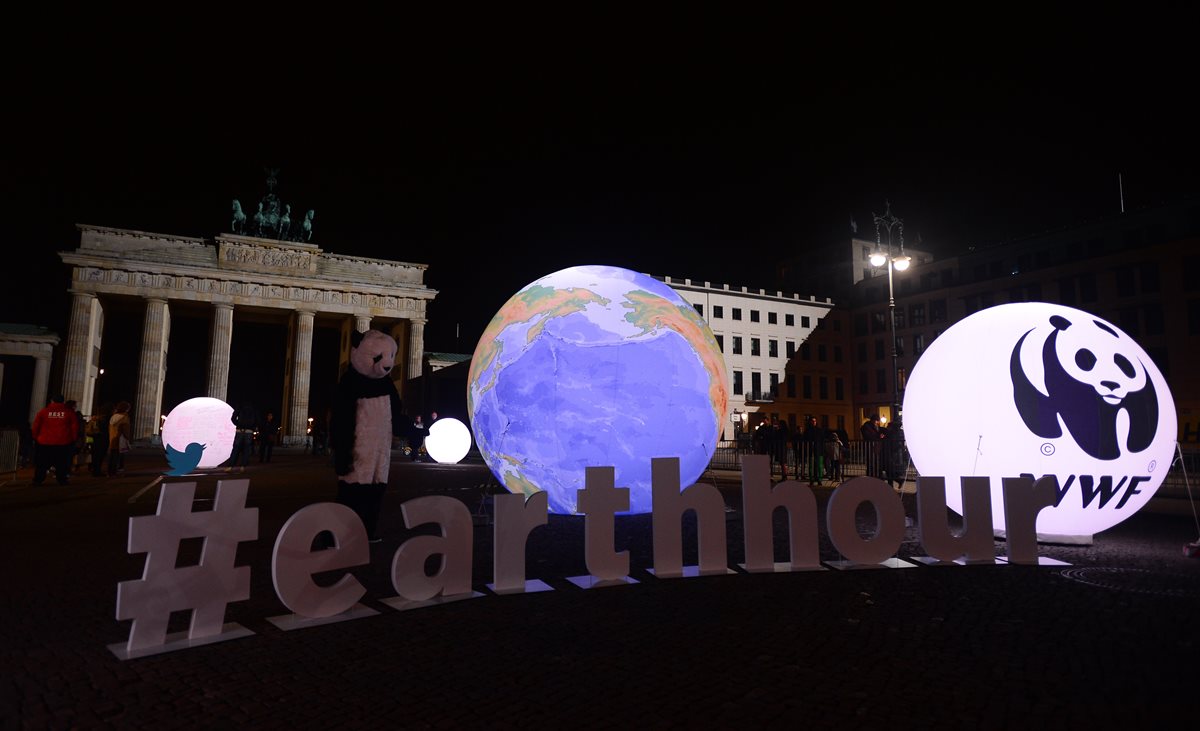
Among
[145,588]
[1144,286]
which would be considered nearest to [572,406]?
[145,588]

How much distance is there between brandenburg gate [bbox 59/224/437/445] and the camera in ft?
165

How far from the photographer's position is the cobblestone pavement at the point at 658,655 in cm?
299

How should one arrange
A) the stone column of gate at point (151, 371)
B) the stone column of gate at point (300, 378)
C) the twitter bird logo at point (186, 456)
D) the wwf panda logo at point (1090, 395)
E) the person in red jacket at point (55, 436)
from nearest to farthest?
the wwf panda logo at point (1090, 395) < the person in red jacket at point (55, 436) < the twitter bird logo at point (186, 456) < the stone column of gate at point (151, 371) < the stone column of gate at point (300, 378)

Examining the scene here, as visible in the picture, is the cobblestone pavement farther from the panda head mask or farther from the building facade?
the building facade

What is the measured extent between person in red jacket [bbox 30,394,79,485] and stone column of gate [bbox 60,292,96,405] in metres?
42.7

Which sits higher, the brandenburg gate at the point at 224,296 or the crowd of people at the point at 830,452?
the brandenburg gate at the point at 224,296

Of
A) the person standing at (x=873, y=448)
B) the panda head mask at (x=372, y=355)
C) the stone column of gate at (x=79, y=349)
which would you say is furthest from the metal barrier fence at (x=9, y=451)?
the stone column of gate at (x=79, y=349)

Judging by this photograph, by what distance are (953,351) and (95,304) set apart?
6220 cm

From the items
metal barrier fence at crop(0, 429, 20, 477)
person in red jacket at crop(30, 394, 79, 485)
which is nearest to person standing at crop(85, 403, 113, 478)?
person in red jacket at crop(30, 394, 79, 485)

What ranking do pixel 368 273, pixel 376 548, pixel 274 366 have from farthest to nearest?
pixel 274 366 < pixel 368 273 < pixel 376 548

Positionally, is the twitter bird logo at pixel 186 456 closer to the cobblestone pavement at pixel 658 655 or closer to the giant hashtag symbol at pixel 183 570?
the cobblestone pavement at pixel 658 655

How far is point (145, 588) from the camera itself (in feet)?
13.0

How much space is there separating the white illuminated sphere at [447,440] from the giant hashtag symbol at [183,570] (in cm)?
2048

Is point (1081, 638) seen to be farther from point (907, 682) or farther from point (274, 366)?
point (274, 366)
